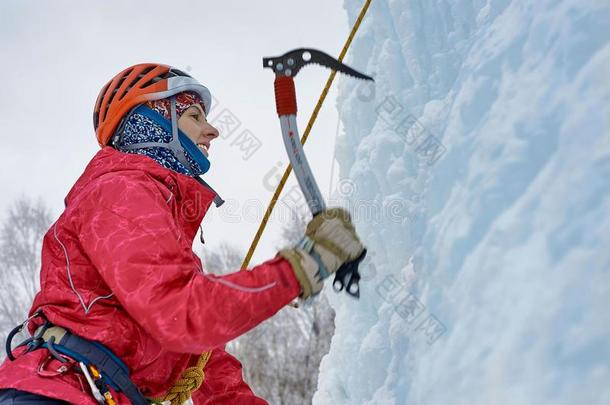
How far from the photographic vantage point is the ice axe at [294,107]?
1797 mm

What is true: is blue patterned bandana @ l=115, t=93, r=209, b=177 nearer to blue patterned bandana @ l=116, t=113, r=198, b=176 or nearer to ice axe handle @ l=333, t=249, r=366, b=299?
blue patterned bandana @ l=116, t=113, r=198, b=176

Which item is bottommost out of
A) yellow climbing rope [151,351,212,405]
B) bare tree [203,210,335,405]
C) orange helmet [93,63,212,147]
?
bare tree [203,210,335,405]

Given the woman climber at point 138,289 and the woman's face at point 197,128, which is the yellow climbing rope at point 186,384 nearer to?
the woman climber at point 138,289

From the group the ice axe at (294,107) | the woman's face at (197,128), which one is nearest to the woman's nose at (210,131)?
the woman's face at (197,128)

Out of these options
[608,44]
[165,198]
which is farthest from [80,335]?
[608,44]

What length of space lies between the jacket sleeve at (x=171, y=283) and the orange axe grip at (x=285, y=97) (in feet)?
1.66

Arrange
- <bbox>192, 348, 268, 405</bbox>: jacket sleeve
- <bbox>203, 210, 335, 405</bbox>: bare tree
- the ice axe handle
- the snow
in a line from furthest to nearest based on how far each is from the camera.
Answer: <bbox>203, 210, 335, 405</bbox>: bare tree
<bbox>192, 348, 268, 405</bbox>: jacket sleeve
the snow
the ice axe handle

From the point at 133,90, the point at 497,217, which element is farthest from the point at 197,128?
the point at 497,217

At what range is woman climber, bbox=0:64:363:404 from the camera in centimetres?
153

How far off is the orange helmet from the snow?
132 cm

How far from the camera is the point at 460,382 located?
242cm

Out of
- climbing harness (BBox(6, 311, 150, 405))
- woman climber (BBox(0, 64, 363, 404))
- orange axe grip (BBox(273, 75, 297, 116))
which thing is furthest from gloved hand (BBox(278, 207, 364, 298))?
climbing harness (BBox(6, 311, 150, 405))

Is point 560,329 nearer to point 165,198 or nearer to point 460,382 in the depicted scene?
point 460,382

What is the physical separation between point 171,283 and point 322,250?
1.31ft
